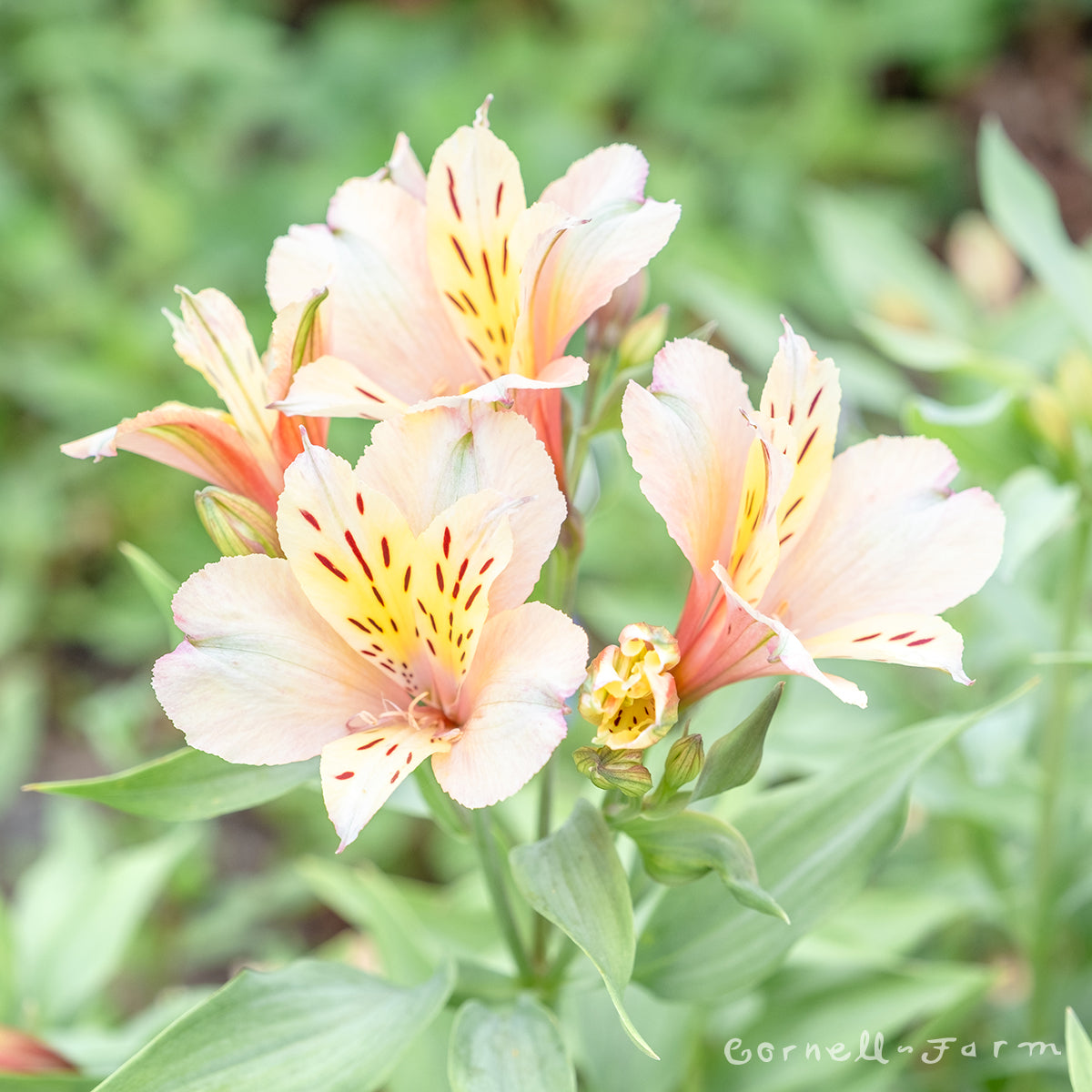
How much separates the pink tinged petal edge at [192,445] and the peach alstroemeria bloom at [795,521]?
236 millimetres

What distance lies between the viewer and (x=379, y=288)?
74 centimetres

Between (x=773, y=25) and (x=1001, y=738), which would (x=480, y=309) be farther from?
(x=773, y=25)

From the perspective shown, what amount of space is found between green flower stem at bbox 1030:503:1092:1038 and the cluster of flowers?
0.51m

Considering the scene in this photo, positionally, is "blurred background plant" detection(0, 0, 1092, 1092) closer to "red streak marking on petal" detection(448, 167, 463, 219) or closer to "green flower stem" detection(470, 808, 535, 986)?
"green flower stem" detection(470, 808, 535, 986)

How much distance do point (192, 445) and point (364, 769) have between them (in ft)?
0.75

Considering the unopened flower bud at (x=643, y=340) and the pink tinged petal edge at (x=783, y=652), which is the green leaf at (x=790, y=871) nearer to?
the pink tinged petal edge at (x=783, y=652)


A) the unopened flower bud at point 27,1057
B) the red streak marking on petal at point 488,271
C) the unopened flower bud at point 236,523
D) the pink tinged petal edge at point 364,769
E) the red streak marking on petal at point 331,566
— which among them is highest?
the red streak marking on petal at point 488,271

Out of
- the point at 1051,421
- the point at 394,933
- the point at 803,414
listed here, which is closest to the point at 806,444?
the point at 803,414

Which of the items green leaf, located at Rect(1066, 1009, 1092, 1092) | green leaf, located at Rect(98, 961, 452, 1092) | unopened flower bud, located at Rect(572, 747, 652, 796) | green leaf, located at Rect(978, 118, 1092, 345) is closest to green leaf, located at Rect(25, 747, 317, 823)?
green leaf, located at Rect(98, 961, 452, 1092)

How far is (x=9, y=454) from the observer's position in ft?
7.93

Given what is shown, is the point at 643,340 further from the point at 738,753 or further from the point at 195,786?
the point at 195,786

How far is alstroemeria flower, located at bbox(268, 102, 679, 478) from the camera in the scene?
25.8 inches

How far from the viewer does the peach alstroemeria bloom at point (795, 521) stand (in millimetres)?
610

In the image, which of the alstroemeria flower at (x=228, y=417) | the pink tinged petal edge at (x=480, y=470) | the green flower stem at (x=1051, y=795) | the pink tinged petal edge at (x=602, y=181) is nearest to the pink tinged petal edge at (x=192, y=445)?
the alstroemeria flower at (x=228, y=417)
